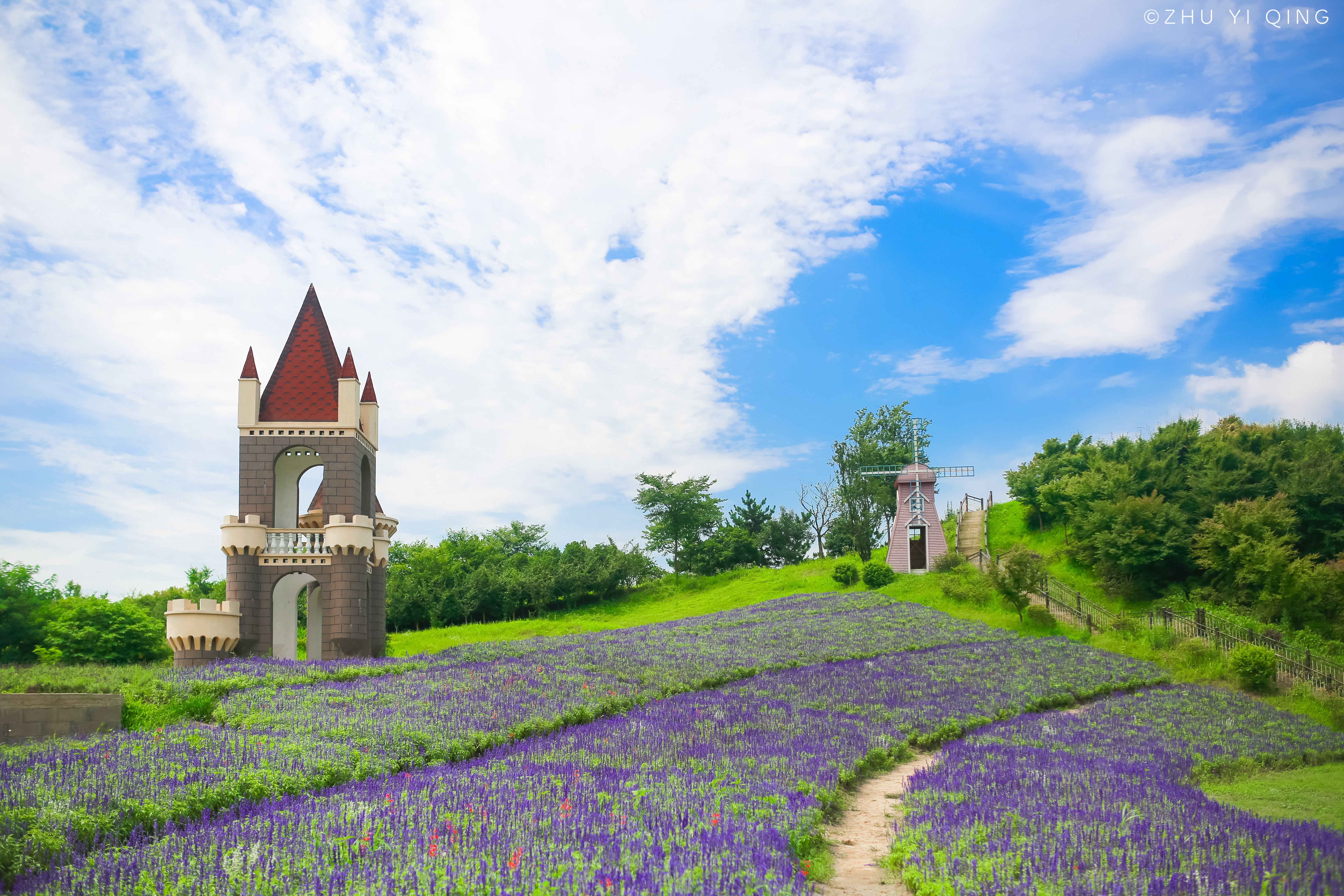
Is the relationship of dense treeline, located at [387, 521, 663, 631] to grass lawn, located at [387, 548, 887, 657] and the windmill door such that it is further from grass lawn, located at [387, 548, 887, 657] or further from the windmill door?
the windmill door

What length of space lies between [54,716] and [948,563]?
37561mm

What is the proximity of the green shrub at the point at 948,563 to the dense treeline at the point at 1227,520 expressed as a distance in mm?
5668

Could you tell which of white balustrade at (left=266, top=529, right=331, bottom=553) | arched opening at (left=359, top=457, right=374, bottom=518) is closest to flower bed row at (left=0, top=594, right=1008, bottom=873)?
white balustrade at (left=266, top=529, right=331, bottom=553)

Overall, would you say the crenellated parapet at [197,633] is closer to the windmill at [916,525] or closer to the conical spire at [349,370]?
the conical spire at [349,370]

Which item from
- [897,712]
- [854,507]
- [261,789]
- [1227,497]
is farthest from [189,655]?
[1227,497]

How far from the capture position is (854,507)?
4666cm

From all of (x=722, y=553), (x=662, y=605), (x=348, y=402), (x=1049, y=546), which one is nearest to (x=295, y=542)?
(x=348, y=402)

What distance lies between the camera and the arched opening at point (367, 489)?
86.3ft

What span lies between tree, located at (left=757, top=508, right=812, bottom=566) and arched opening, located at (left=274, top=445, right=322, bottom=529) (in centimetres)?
3804

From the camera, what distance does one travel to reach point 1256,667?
828 inches

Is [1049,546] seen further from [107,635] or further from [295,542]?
[107,635]

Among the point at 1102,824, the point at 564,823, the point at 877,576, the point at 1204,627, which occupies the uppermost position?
the point at 564,823

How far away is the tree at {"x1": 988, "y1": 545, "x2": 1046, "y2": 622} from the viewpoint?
30.6 meters

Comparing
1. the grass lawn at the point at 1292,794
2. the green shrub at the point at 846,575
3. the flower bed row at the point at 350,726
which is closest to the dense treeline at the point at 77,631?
the flower bed row at the point at 350,726
